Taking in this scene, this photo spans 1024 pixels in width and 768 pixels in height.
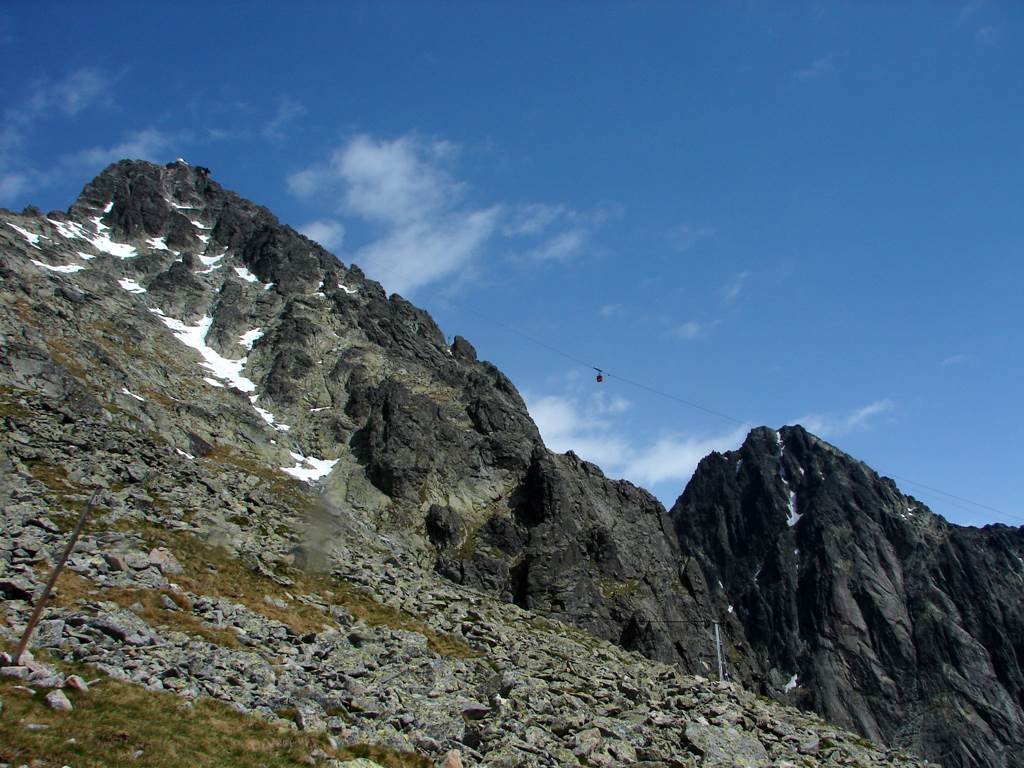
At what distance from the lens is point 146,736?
2312 cm

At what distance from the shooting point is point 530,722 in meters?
33.9

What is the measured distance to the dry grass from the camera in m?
20.7

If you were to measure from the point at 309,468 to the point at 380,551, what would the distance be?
25829 mm

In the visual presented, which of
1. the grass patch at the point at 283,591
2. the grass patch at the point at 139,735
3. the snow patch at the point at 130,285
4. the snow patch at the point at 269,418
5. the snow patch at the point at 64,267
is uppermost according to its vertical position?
the snow patch at the point at 130,285

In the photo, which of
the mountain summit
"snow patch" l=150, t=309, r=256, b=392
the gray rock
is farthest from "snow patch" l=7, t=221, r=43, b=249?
the gray rock

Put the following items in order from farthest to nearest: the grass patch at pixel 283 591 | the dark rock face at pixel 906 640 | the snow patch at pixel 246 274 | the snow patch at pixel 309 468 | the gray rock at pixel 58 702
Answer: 1. the dark rock face at pixel 906 640
2. the snow patch at pixel 246 274
3. the snow patch at pixel 309 468
4. the grass patch at pixel 283 591
5. the gray rock at pixel 58 702

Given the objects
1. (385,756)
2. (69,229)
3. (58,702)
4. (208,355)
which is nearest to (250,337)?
(208,355)

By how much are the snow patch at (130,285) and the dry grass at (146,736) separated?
355ft

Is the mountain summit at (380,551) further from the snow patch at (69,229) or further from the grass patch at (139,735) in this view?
the grass patch at (139,735)

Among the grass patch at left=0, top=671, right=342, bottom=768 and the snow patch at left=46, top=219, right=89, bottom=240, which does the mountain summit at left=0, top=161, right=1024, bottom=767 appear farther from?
the grass patch at left=0, top=671, right=342, bottom=768

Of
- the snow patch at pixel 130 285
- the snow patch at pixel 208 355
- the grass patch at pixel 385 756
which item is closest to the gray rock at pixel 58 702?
the grass patch at pixel 385 756

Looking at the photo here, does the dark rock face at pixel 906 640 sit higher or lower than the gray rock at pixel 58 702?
higher

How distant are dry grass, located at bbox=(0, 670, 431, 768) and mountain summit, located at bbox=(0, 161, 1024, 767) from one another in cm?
144

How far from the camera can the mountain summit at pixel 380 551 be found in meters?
34.5
